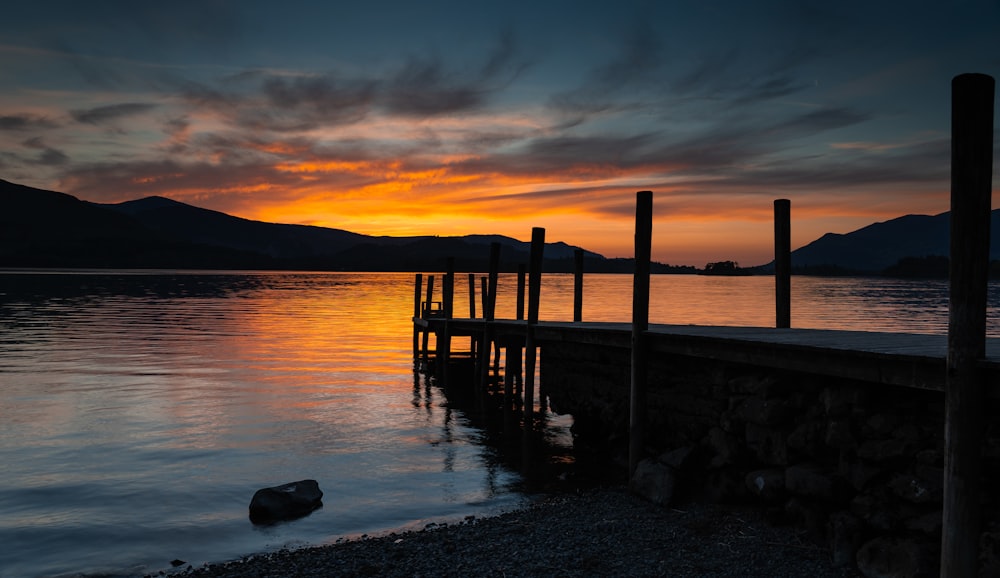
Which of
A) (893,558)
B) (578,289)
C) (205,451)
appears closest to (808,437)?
(893,558)

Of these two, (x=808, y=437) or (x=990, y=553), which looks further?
(x=808, y=437)

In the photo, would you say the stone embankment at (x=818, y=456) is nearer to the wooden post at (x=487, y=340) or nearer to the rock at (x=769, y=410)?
the rock at (x=769, y=410)

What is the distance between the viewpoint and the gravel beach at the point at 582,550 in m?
7.53

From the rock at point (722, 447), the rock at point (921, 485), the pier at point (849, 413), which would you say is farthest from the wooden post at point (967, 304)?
the rock at point (722, 447)

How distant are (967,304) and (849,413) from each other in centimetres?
240

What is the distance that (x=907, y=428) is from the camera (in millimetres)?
7281

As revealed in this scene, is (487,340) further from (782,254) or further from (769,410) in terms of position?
(769,410)

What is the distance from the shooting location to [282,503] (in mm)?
10516

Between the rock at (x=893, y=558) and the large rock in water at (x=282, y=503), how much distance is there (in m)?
7.57

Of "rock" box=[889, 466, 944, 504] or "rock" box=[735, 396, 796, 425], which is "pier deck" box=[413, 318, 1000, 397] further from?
"rock" box=[889, 466, 944, 504]

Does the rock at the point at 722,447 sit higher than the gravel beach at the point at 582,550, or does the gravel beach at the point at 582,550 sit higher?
the rock at the point at 722,447

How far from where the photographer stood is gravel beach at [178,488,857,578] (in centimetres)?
753

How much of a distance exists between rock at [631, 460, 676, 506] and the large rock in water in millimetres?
4988

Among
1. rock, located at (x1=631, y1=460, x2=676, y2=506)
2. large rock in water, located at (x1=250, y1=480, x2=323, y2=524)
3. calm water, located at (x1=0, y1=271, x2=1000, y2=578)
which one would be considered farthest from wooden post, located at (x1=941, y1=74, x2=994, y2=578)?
large rock in water, located at (x1=250, y1=480, x2=323, y2=524)
